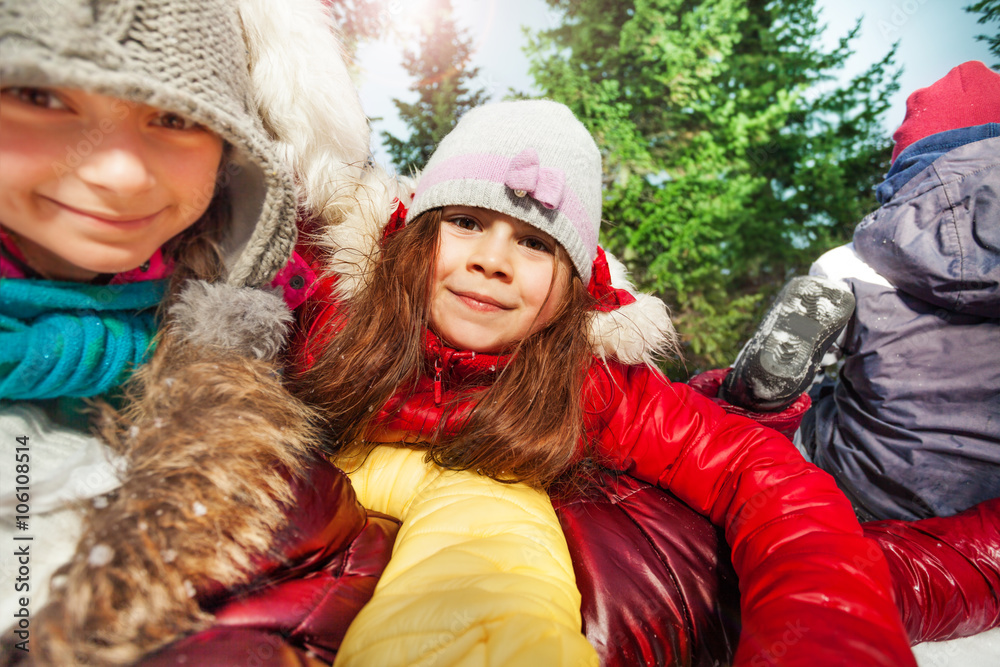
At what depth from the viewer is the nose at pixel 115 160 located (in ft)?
2.79

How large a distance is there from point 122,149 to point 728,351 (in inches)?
122

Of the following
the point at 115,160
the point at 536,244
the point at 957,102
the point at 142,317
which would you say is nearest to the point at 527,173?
the point at 536,244

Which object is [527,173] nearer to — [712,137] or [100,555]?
[100,555]

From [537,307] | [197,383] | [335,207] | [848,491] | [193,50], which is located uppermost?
[193,50]

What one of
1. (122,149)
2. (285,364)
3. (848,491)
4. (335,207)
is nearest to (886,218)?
(848,491)

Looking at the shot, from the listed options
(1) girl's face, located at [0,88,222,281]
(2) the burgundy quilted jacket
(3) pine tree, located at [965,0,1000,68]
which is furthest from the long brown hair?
(3) pine tree, located at [965,0,1000,68]

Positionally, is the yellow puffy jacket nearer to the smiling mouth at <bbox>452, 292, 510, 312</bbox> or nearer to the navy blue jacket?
the smiling mouth at <bbox>452, 292, 510, 312</bbox>

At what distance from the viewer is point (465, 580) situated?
3.29 ft

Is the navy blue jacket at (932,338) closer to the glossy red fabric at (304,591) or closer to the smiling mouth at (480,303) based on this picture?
the smiling mouth at (480,303)

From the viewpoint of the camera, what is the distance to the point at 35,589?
2.90 ft

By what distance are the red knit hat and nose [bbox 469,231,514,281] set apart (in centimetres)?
161

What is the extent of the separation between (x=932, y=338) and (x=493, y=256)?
150cm

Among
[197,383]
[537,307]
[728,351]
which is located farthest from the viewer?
[728,351]

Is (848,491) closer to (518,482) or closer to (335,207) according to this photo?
(518,482)
